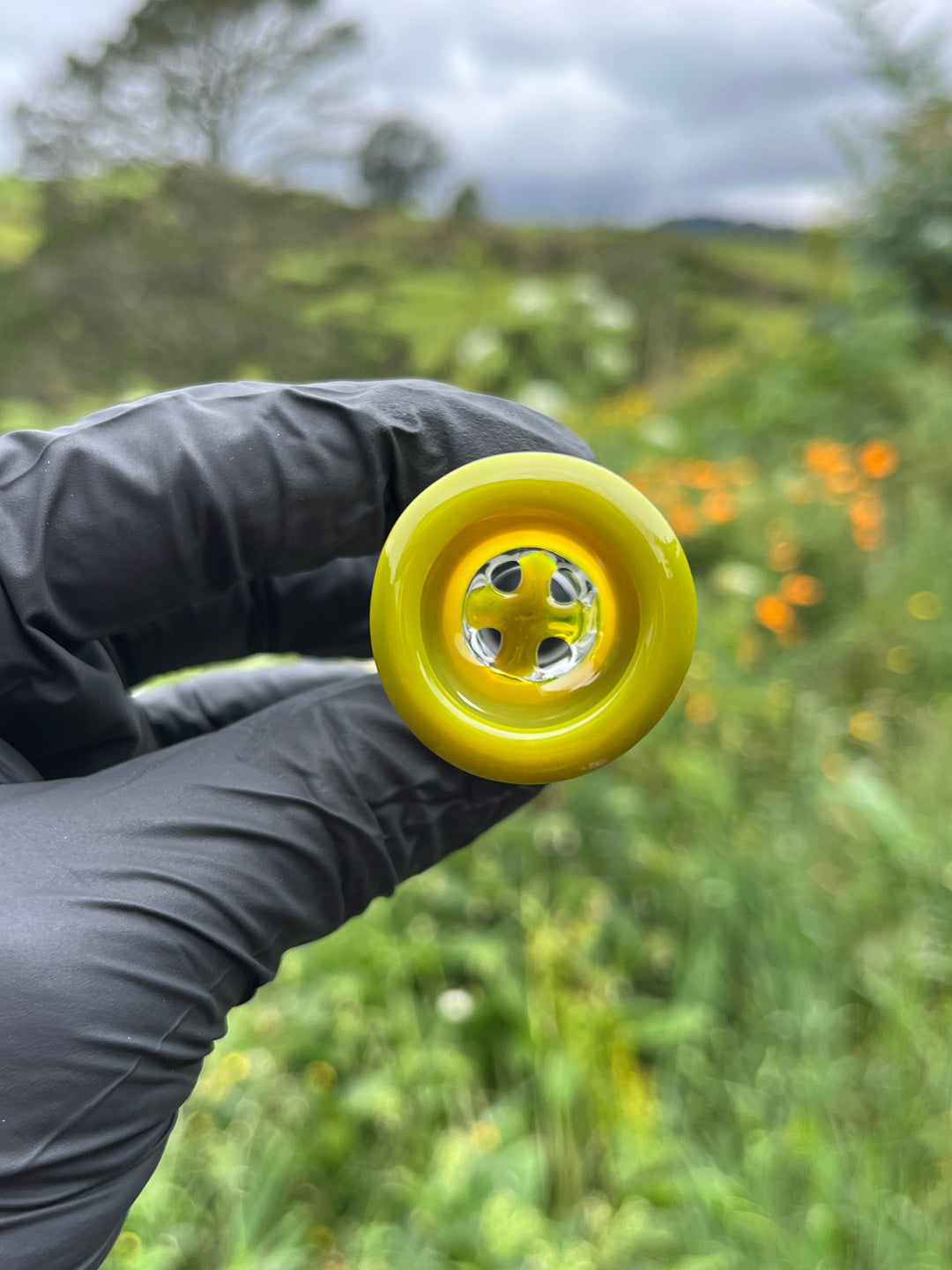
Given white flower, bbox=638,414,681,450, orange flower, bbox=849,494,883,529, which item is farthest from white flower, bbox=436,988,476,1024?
white flower, bbox=638,414,681,450

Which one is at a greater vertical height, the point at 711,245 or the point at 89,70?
the point at 89,70

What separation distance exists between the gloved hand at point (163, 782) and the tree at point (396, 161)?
8.37m

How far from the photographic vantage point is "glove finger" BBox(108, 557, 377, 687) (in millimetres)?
1128

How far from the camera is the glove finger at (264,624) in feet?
3.70

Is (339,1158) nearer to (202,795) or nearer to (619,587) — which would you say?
(202,795)

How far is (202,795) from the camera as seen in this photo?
849 millimetres

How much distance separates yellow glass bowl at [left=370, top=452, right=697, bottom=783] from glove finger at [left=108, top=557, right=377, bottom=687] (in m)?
0.41

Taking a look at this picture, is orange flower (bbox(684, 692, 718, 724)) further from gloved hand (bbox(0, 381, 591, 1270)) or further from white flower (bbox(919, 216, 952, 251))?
white flower (bbox(919, 216, 952, 251))

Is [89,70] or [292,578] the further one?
[89,70]

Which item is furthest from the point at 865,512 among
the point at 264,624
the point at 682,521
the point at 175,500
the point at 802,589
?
the point at 175,500

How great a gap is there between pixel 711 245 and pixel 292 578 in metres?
9.06

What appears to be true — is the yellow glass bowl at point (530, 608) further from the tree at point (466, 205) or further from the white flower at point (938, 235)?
the tree at point (466, 205)

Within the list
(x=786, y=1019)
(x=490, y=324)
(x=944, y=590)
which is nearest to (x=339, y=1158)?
(x=786, y=1019)

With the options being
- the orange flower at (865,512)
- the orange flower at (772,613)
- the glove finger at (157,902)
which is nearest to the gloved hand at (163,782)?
the glove finger at (157,902)
